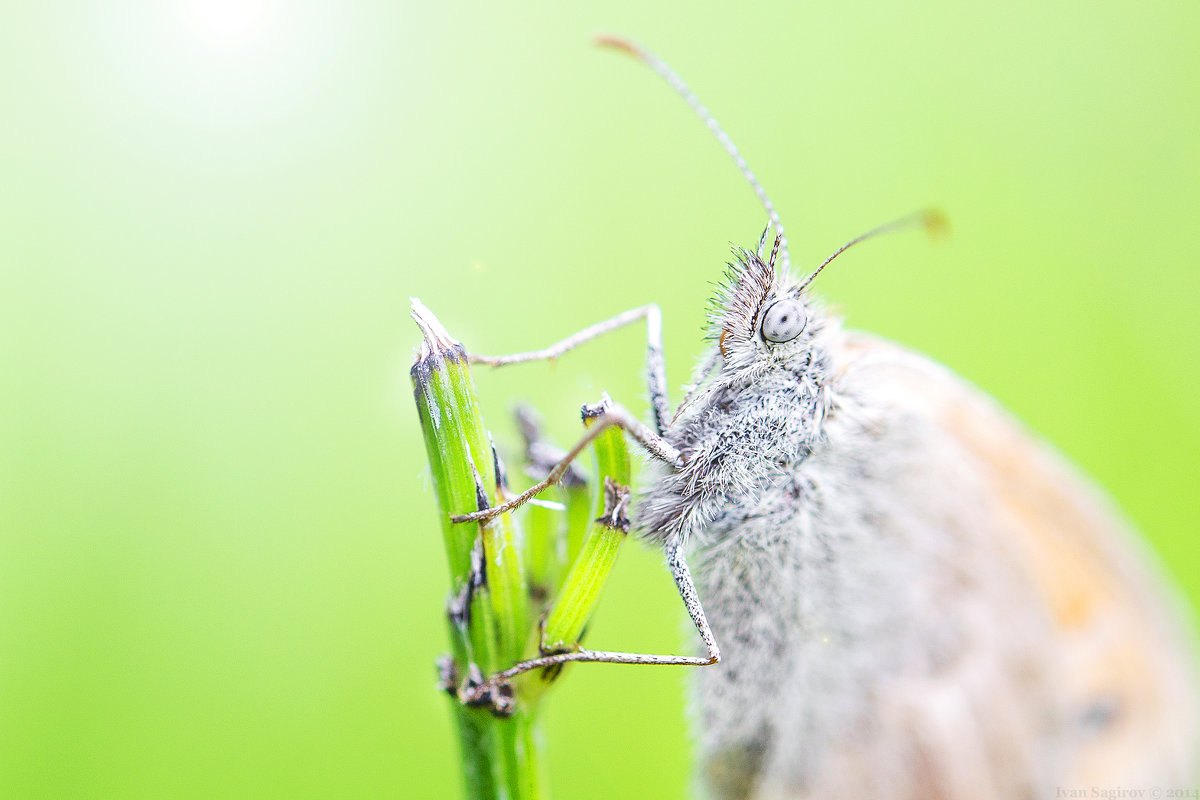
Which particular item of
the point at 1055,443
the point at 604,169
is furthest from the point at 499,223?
the point at 1055,443

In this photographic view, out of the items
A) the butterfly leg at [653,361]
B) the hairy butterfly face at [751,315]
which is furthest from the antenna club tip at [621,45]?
the butterfly leg at [653,361]

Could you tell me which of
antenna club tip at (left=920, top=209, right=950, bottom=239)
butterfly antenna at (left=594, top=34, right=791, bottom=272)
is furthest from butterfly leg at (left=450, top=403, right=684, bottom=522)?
antenna club tip at (left=920, top=209, right=950, bottom=239)

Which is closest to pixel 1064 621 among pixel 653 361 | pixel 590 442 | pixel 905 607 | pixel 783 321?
pixel 905 607

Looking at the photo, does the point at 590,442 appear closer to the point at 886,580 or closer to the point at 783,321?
the point at 783,321

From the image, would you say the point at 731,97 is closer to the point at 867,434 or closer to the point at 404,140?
the point at 404,140

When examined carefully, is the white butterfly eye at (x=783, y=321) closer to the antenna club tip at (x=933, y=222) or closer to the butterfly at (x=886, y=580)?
the butterfly at (x=886, y=580)

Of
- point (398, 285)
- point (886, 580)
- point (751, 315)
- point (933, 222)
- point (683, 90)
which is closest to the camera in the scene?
point (683, 90)
